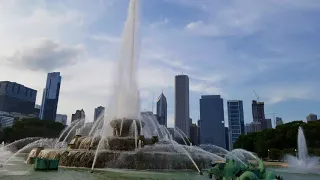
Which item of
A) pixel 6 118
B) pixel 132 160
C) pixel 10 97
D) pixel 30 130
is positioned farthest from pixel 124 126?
pixel 10 97

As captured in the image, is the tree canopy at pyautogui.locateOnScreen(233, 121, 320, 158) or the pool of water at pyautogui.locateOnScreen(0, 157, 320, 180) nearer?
the pool of water at pyautogui.locateOnScreen(0, 157, 320, 180)

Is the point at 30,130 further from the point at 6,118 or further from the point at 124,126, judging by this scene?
the point at 6,118

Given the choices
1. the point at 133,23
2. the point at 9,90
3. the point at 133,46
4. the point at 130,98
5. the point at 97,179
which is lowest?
the point at 97,179

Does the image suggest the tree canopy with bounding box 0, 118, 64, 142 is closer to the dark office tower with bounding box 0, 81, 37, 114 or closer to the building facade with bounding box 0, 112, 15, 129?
the building facade with bounding box 0, 112, 15, 129

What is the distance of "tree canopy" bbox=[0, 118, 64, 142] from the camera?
278 feet

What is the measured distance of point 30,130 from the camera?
85.1 m

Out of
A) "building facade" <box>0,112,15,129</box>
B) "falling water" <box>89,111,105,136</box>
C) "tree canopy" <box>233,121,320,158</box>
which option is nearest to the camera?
"falling water" <box>89,111,105,136</box>

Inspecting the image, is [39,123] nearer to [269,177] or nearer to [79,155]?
[79,155]

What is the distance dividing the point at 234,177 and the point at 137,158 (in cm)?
1113

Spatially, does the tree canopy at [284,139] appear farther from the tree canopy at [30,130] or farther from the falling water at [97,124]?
the tree canopy at [30,130]

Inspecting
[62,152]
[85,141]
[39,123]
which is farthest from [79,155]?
[39,123]

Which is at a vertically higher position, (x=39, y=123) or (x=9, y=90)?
(x=9, y=90)

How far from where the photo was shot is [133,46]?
102 ft

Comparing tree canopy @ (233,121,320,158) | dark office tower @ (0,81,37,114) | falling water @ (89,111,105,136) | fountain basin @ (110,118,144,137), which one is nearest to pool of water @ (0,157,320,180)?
fountain basin @ (110,118,144,137)
